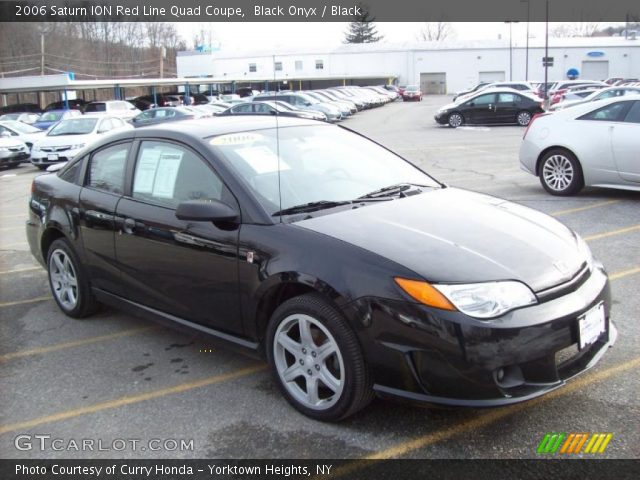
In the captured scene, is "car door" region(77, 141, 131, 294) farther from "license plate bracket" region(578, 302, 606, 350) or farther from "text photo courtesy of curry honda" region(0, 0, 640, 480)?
"license plate bracket" region(578, 302, 606, 350)

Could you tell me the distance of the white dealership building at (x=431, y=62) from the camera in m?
71.9

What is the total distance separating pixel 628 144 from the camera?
7926mm

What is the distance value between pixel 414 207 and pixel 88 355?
2.44 metres

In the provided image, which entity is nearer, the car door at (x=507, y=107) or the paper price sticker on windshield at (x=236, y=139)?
the paper price sticker on windshield at (x=236, y=139)

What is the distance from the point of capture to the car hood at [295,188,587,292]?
2936 millimetres

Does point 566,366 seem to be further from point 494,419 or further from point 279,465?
point 279,465

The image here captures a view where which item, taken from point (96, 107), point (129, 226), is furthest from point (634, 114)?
point (96, 107)

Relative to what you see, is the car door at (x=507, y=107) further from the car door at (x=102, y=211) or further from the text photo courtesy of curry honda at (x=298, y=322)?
the car door at (x=102, y=211)

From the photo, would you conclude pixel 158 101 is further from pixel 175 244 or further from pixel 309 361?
pixel 309 361

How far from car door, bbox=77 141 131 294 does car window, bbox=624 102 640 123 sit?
6592mm

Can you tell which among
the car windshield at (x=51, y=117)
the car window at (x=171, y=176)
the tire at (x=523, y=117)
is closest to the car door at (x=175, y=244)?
the car window at (x=171, y=176)

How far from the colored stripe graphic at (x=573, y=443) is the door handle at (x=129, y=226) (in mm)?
2776

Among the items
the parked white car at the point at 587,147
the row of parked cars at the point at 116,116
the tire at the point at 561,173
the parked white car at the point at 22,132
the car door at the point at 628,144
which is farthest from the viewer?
the parked white car at the point at 22,132

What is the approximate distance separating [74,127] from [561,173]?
560 inches
